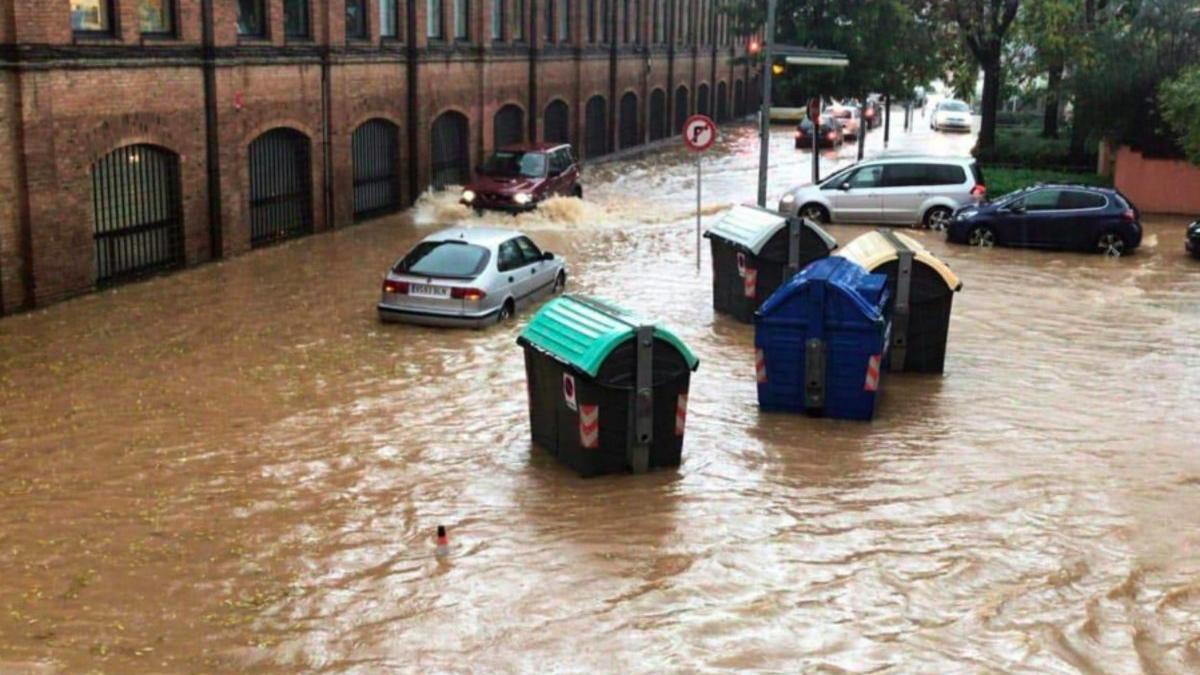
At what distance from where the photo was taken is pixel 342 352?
16.0 m

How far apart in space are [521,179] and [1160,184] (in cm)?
1584

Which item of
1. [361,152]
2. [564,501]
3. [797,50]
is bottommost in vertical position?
[564,501]

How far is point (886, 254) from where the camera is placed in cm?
1524

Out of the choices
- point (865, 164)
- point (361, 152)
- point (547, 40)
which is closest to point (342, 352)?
point (361, 152)

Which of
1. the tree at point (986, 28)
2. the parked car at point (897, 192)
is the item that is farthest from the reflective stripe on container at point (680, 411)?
the tree at point (986, 28)

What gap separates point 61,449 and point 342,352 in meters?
4.51

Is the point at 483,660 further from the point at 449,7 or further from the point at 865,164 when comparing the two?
the point at 449,7

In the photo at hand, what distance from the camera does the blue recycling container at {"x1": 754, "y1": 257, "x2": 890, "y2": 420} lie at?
43.1ft

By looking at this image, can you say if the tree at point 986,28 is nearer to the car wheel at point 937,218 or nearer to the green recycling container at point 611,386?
the car wheel at point 937,218

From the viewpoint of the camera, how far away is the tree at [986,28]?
34.5 metres

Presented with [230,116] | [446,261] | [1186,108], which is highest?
[1186,108]

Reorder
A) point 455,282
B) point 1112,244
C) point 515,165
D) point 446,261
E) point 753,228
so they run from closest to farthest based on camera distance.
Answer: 1. point 455,282
2. point 446,261
3. point 753,228
4. point 1112,244
5. point 515,165

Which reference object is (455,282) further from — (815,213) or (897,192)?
(897,192)

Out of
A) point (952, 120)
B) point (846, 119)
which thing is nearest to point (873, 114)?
point (952, 120)
